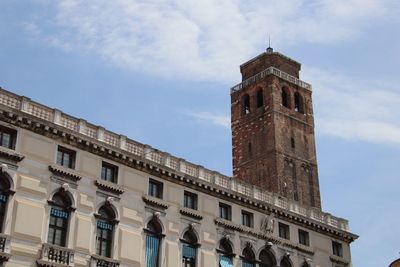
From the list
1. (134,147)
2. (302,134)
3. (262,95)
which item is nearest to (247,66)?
(262,95)

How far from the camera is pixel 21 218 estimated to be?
32.6 metres

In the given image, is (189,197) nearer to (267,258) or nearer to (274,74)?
(267,258)

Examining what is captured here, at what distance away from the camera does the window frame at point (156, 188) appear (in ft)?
130

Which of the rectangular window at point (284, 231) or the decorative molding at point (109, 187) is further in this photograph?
the rectangular window at point (284, 231)

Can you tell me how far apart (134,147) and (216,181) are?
268 inches

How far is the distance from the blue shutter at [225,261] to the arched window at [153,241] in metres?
4.98

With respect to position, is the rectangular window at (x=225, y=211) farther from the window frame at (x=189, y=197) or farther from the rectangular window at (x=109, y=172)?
the rectangular window at (x=109, y=172)

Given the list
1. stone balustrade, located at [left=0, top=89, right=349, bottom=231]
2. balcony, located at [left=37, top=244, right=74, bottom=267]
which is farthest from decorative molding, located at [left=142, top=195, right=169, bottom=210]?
balcony, located at [left=37, top=244, right=74, bottom=267]

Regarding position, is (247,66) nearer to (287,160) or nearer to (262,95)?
(262,95)

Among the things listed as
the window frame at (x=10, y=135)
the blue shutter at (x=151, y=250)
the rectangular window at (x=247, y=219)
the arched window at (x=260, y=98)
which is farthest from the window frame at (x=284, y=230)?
the arched window at (x=260, y=98)

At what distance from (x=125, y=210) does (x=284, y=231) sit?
14195mm

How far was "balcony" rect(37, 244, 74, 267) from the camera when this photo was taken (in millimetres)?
32656

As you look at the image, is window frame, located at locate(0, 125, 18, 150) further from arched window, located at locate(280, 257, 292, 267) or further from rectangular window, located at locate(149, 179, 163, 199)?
arched window, located at locate(280, 257, 292, 267)

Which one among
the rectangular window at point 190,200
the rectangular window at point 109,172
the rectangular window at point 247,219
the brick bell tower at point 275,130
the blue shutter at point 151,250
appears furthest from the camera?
the brick bell tower at point 275,130
